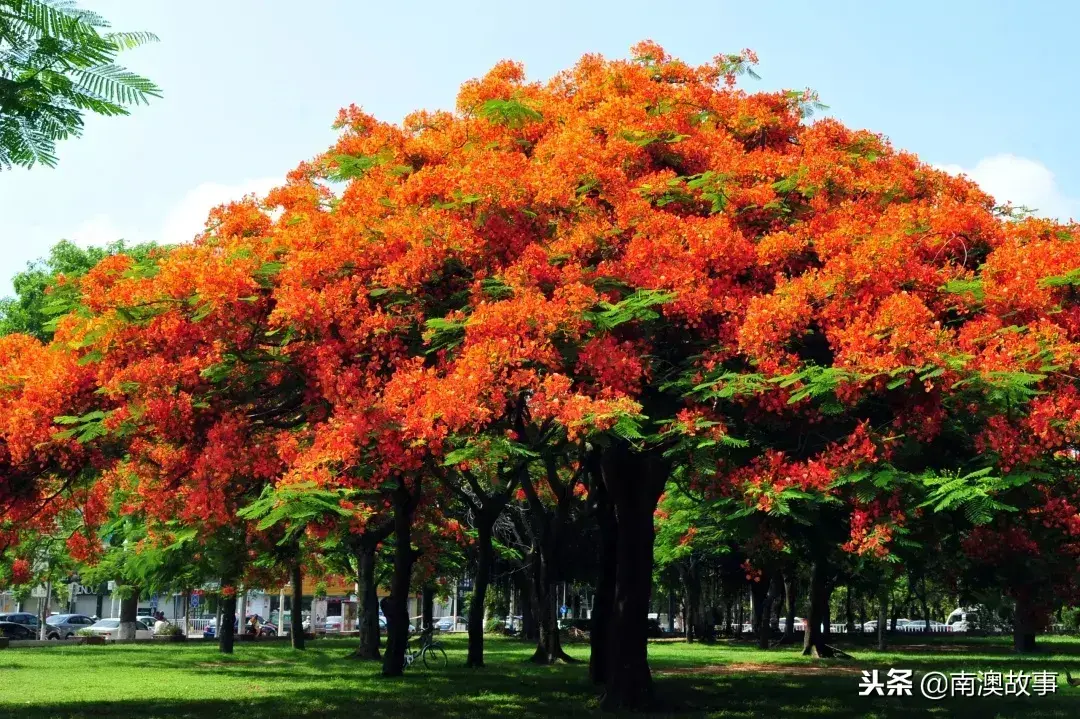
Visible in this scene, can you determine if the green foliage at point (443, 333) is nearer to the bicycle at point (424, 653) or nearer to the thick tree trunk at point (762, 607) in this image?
the bicycle at point (424, 653)

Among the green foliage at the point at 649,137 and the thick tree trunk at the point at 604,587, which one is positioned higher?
the green foliage at the point at 649,137

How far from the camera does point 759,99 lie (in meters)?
17.3

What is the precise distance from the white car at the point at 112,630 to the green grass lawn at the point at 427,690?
1958 centimetres

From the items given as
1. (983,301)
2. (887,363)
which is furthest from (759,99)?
(887,363)

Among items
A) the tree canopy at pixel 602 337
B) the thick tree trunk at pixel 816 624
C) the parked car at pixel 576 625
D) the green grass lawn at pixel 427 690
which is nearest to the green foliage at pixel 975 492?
the tree canopy at pixel 602 337

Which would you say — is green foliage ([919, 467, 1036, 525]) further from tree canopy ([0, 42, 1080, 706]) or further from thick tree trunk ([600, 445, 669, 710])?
thick tree trunk ([600, 445, 669, 710])

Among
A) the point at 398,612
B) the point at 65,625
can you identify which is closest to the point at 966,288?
the point at 398,612

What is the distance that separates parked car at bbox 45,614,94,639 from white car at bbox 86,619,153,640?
3.62ft

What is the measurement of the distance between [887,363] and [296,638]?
32.9 m

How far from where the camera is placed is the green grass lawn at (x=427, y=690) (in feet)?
54.5

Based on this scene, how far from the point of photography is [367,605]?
34250mm

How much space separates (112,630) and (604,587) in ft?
137

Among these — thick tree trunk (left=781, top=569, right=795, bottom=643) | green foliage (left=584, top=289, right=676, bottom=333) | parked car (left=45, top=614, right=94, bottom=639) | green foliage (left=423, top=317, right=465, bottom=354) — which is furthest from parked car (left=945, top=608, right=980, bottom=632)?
green foliage (left=423, top=317, right=465, bottom=354)

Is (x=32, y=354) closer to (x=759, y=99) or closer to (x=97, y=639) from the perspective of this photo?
(x=759, y=99)
